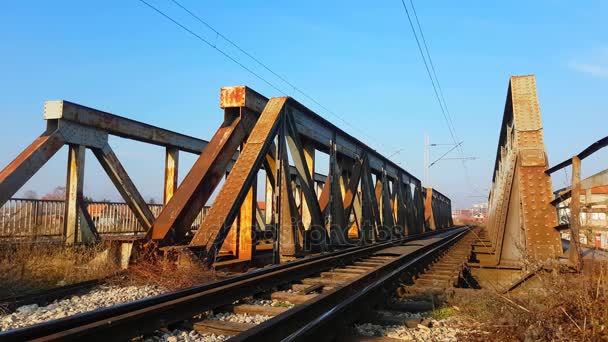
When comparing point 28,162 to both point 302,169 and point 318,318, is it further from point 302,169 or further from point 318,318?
point 318,318

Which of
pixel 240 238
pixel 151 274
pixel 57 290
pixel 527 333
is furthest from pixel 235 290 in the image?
pixel 240 238

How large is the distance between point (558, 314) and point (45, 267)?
25.7 feet

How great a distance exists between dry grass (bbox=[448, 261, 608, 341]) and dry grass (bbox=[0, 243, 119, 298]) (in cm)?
581

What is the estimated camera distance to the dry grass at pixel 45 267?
23.0 feet

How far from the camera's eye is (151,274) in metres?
7.02

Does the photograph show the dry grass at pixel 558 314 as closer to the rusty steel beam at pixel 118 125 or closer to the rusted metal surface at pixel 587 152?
the rusted metal surface at pixel 587 152

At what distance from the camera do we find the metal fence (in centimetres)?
1277

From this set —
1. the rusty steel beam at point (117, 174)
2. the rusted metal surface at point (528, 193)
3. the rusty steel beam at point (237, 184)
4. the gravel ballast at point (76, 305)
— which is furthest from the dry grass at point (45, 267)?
the rusted metal surface at point (528, 193)

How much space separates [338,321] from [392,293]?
2.35 m

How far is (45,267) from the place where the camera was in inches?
315

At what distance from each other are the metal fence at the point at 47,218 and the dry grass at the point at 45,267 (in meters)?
1.94

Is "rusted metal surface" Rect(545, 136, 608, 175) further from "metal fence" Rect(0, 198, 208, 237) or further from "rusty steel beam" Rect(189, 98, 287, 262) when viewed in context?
"metal fence" Rect(0, 198, 208, 237)

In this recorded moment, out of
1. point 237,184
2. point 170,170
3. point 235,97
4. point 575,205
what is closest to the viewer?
point 575,205

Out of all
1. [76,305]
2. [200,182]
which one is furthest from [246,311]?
[200,182]
